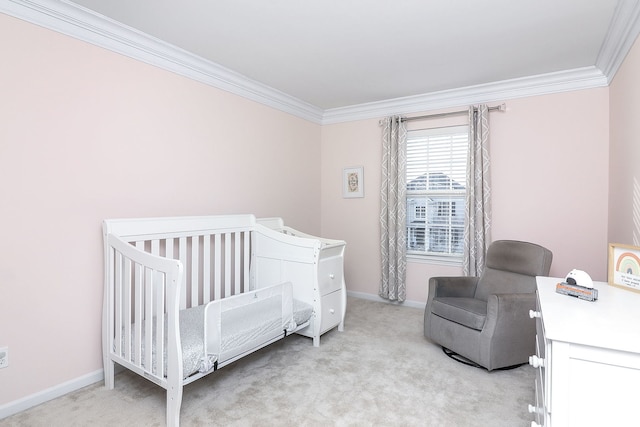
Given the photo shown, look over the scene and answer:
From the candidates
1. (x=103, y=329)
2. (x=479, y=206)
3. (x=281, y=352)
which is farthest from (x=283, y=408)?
(x=479, y=206)

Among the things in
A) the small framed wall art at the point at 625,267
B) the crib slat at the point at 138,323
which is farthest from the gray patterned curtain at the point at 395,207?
the crib slat at the point at 138,323

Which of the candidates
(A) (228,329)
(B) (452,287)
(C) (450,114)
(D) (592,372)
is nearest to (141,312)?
(A) (228,329)

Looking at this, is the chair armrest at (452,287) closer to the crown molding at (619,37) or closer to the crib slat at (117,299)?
the crown molding at (619,37)

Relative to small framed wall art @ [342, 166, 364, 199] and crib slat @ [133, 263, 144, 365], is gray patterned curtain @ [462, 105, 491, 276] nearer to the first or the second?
small framed wall art @ [342, 166, 364, 199]

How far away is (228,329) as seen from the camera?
1.96 metres

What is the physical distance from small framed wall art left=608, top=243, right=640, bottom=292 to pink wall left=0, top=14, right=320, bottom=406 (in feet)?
8.81

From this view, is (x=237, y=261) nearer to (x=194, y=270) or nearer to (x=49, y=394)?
(x=194, y=270)

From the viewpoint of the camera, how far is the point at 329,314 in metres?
2.82

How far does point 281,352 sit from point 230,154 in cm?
179

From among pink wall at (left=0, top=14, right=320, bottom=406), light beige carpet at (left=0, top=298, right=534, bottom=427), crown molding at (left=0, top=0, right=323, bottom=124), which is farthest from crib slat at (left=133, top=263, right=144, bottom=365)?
crown molding at (left=0, top=0, right=323, bottom=124)

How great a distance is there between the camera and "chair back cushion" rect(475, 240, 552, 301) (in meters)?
2.51

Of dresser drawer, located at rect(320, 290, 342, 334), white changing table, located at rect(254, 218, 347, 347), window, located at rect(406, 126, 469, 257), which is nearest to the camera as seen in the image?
white changing table, located at rect(254, 218, 347, 347)

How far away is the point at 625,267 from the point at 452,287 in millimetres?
1459

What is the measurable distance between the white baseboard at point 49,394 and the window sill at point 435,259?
303 cm
